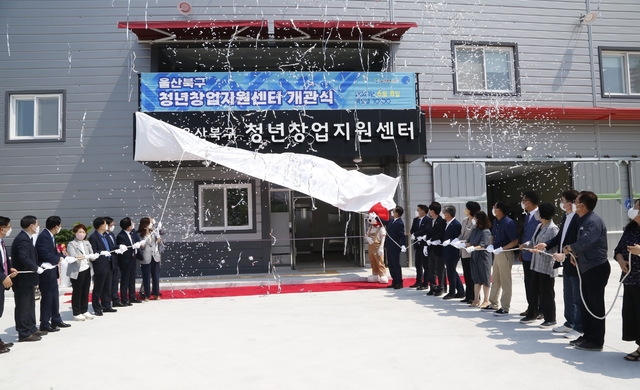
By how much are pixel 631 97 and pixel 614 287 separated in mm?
7304

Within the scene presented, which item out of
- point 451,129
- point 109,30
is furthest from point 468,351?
point 109,30

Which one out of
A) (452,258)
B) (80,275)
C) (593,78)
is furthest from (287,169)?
(593,78)

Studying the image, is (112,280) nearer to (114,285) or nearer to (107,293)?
(114,285)

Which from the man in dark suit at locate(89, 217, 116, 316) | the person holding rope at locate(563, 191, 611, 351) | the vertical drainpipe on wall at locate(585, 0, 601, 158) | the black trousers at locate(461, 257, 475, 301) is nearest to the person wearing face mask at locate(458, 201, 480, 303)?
the black trousers at locate(461, 257, 475, 301)

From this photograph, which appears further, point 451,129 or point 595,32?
point 595,32

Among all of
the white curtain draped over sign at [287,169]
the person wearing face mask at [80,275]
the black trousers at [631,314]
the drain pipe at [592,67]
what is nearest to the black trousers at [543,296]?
the black trousers at [631,314]

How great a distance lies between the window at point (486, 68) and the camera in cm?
1259

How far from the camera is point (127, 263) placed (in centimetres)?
828

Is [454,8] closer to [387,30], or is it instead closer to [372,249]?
[387,30]

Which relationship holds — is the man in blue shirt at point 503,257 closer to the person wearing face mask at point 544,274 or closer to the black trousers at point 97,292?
the person wearing face mask at point 544,274

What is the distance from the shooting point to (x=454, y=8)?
12.5 meters

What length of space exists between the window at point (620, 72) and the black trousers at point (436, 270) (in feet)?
28.4

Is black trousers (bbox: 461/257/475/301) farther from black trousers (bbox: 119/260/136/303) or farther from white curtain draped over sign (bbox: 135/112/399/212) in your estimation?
black trousers (bbox: 119/260/136/303)

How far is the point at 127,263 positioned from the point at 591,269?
7.24 metres
